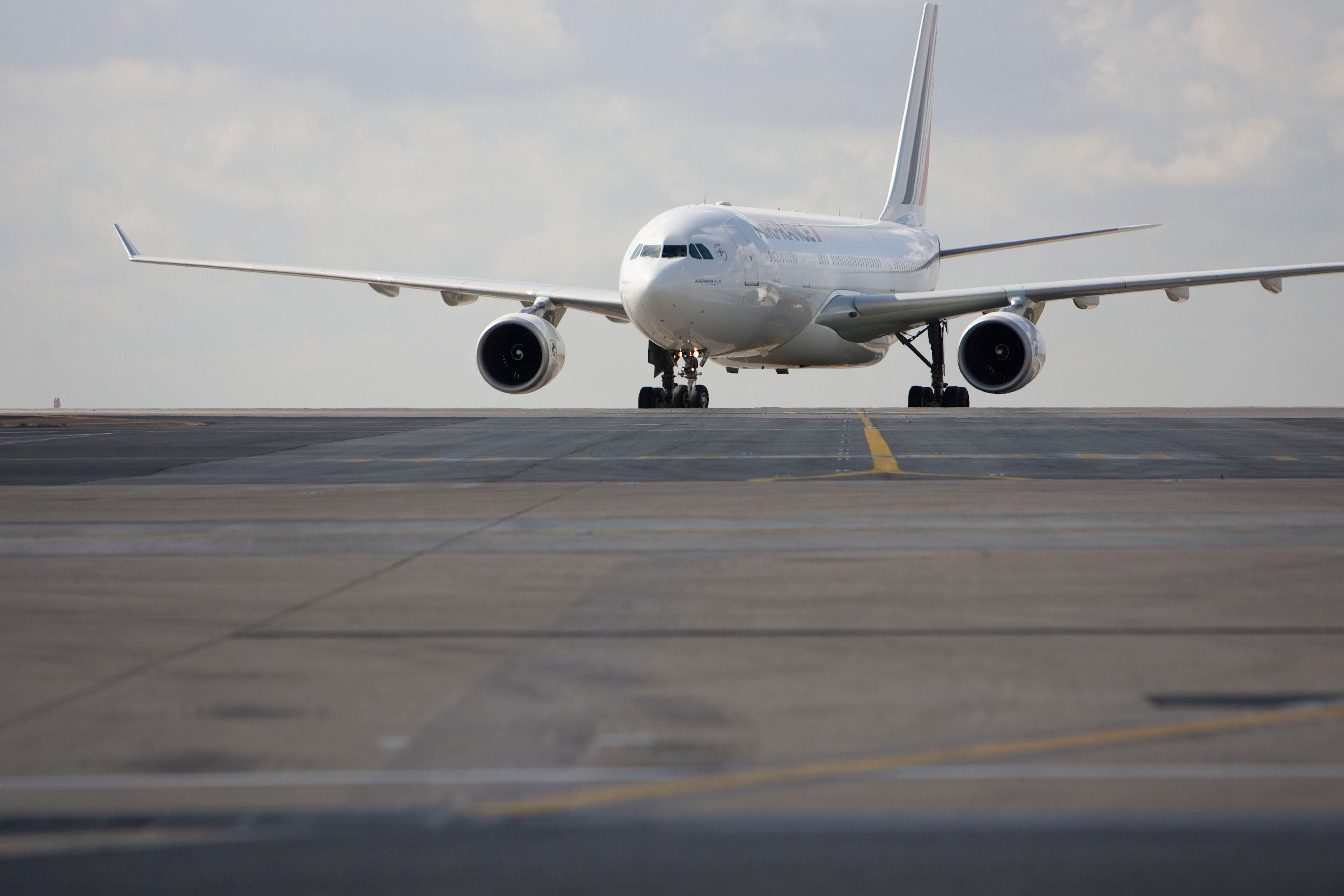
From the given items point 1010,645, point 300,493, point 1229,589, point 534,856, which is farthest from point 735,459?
point 534,856

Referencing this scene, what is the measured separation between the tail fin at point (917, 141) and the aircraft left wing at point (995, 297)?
10795 mm

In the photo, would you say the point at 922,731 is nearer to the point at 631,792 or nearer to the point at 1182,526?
the point at 631,792

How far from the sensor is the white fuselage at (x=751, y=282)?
2877cm

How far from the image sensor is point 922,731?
454cm

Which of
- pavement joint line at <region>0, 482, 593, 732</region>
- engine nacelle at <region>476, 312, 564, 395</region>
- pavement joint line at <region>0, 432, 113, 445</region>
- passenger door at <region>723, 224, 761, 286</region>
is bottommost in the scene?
pavement joint line at <region>0, 482, 593, 732</region>

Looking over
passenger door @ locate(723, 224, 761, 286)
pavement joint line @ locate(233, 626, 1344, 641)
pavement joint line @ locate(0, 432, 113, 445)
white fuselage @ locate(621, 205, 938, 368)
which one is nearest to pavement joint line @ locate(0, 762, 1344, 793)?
pavement joint line @ locate(233, 626, 1344, 641)

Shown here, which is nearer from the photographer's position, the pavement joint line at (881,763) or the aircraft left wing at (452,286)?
the pavement joint line at (881,763)

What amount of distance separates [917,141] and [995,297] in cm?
1781

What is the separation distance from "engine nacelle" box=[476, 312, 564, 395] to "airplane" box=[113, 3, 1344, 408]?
3 centimetres

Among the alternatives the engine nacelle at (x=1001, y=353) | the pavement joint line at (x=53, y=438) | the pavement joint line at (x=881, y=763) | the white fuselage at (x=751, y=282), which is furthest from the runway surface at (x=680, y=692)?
the engine nacelle at (x=1001, y=353)

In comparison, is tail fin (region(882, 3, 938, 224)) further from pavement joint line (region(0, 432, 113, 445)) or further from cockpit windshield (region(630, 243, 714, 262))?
pavement joint line (region(0, 432, 113, 445))

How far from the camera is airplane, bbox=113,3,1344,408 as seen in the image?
95.5 ft

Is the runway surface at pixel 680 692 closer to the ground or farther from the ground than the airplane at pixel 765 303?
closer to the ground

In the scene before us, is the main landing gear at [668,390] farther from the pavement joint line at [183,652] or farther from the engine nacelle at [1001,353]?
the pavement joint line at [183,652]
